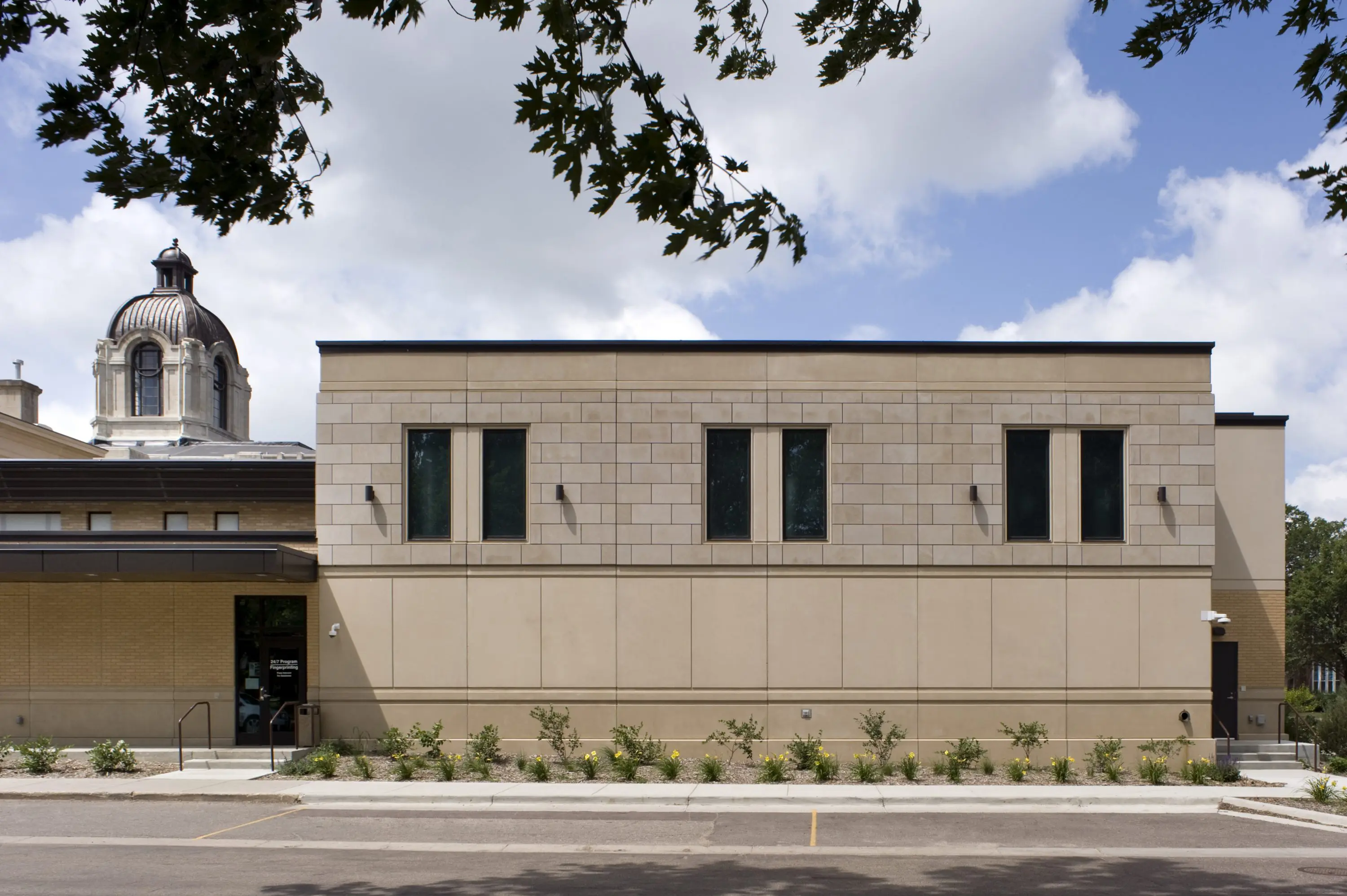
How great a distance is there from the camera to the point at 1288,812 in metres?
17.6

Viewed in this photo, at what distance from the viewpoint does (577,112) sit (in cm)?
748

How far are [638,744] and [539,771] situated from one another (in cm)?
223

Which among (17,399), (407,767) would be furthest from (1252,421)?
(17,399)

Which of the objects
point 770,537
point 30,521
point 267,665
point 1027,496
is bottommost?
point 267,665

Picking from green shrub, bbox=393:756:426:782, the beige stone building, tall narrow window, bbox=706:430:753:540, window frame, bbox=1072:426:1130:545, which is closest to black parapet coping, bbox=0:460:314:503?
the beige stone building

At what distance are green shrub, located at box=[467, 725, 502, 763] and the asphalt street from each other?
354 centimetres

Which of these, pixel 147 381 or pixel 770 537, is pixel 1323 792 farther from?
pixel 147 381

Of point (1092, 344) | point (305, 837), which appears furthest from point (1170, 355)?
point (305, 837)

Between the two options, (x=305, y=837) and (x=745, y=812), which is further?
(x=745, y=812)

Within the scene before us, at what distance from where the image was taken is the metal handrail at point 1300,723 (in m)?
23.5

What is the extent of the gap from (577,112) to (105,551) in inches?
680

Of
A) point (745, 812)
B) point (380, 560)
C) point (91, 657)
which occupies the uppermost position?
point (380, 560)

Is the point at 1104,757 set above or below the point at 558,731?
below

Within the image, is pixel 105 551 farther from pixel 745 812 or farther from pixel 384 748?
pixel 745 812
